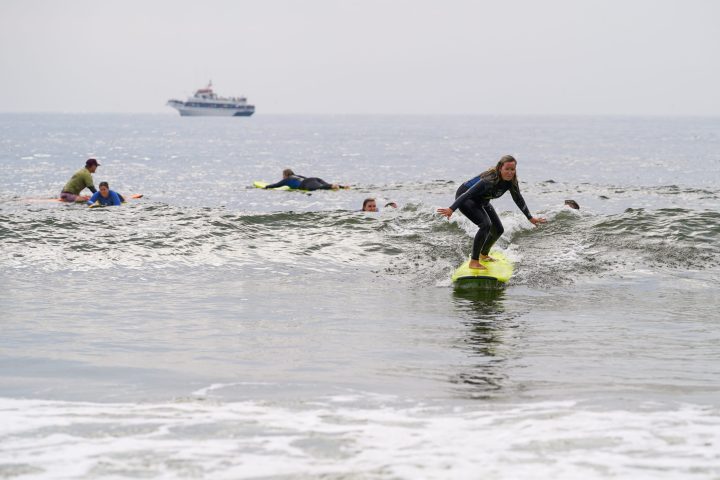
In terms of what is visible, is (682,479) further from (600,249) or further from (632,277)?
(600,249)

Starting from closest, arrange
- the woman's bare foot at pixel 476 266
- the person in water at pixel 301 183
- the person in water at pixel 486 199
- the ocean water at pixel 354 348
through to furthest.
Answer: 1. the ocean water at pixel 354 348
2. the person in water at pixel 486 199
3. the woman's bare foot at pixel 476 266
4. the person in water at pixel 301 183

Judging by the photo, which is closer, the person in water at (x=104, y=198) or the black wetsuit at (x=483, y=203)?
the black wetsuit at (x=483, y=203)

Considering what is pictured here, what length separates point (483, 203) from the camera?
1421 centimetres

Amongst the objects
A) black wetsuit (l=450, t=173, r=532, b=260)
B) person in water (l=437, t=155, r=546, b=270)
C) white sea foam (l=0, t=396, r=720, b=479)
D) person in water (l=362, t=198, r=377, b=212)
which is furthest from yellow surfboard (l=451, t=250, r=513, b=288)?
person in water (l=362, t=198, r=377, b=212)

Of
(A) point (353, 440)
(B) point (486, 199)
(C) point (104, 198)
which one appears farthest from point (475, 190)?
(C) point (104, 198)

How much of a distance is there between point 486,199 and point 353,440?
8.62 m

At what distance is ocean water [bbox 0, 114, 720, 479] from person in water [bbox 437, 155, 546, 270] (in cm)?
94

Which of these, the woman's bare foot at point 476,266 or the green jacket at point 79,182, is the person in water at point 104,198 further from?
the woman's bare foot at point 476,266

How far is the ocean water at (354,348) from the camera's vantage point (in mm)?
5867

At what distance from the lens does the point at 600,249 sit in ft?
59.1

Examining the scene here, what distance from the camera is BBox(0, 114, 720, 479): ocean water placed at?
5867 mm

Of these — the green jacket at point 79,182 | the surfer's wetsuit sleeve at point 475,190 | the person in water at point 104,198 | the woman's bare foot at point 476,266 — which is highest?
the surfer's wetsuit sleeve at point 475,190

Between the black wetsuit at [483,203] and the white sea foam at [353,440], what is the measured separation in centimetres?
684

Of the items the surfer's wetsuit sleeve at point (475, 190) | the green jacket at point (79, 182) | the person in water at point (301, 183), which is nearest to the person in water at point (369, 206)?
the person in water at point (301, 183)
